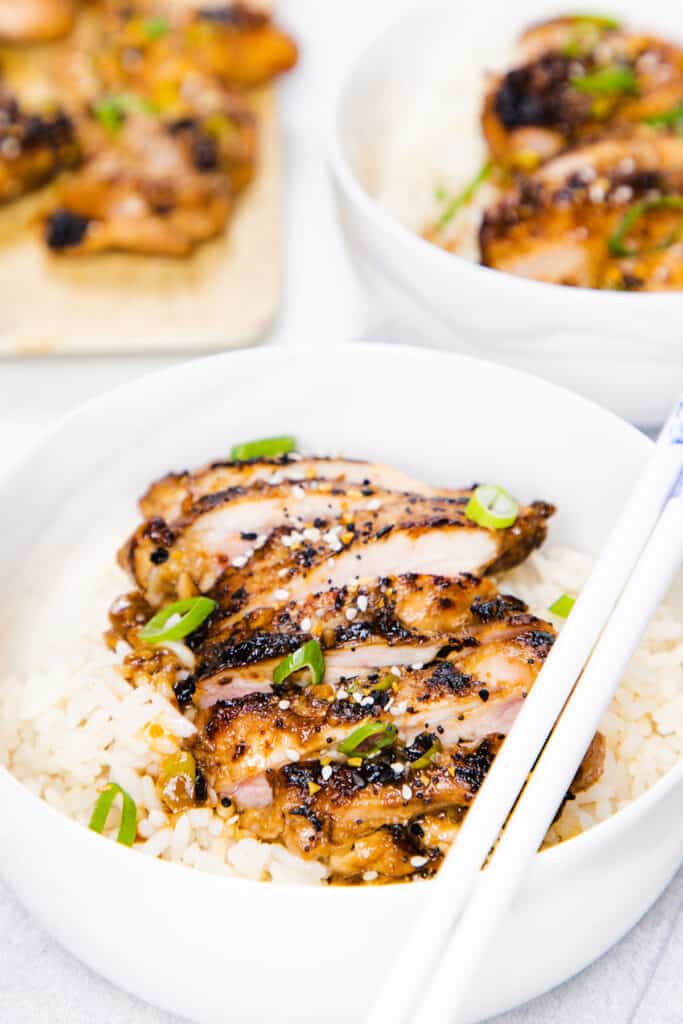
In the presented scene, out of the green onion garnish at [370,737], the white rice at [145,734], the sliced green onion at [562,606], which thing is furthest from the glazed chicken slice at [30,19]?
the green onion garnish at [370,737]

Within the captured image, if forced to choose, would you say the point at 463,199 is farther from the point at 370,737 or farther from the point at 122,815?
the point at 122,815

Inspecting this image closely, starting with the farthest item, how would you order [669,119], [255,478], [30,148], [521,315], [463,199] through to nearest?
[30,148] → [463,199] → [669,119] → [521,315] → [255,478]

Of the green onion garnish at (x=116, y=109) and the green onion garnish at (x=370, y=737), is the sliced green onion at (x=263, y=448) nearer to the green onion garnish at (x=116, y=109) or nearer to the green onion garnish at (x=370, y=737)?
the green onion garnish at (x=370, y=737)

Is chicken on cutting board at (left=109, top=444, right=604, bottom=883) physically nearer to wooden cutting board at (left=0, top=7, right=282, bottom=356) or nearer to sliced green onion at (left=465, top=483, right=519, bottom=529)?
sliced green onion at (left=465, top=483, right=519, bottom=529)

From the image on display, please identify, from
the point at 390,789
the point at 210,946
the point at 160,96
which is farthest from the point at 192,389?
the point at 160,96

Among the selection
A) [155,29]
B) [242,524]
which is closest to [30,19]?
[155,29]

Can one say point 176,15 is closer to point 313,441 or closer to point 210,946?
point 313,441
